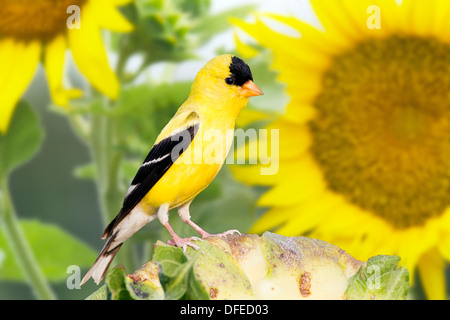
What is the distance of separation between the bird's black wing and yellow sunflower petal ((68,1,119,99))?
0.40 ft

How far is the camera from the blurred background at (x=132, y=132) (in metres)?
0.52

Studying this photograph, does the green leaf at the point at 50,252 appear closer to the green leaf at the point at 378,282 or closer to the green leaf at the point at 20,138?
the green leaf at the point at 20,138

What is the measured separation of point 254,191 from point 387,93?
0.48 ft

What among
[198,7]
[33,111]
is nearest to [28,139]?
[33,111]

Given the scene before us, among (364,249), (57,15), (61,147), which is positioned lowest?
(364,249)

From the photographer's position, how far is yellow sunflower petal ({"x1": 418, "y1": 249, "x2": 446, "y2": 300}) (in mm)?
576

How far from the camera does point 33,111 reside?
1.86 feet

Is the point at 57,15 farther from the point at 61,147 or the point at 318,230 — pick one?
the point at 318,230

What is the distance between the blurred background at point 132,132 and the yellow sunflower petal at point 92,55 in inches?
0.5

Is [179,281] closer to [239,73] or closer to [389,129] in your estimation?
[239,73]

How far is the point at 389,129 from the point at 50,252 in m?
0.32

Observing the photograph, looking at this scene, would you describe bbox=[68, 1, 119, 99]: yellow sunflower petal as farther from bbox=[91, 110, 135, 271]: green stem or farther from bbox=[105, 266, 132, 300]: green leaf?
bbox=[105, 266, 132, 300]: green leaf

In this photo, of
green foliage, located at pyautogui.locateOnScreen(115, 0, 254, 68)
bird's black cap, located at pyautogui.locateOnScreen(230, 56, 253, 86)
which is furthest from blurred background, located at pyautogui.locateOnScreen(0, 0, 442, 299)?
bird's black cap, located at pyautogui.locateOnScreen(230, 56, 253, 86)

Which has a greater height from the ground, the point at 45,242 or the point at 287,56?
the point at 287,56
